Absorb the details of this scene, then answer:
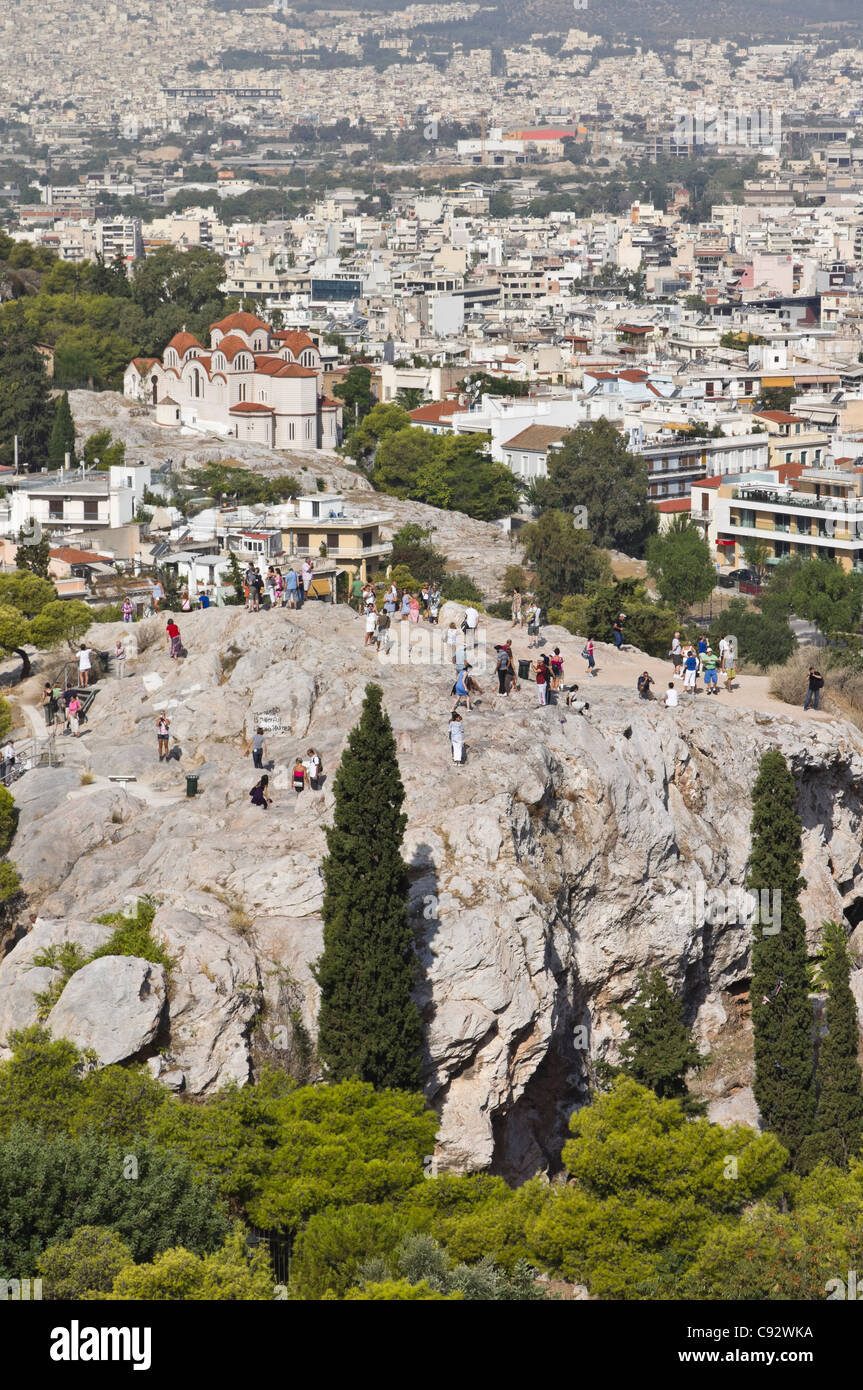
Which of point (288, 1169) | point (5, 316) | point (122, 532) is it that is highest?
point (5, 316)

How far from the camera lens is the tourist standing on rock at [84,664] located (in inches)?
1081

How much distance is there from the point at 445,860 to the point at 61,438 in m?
44.5

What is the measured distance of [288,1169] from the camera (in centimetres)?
1691

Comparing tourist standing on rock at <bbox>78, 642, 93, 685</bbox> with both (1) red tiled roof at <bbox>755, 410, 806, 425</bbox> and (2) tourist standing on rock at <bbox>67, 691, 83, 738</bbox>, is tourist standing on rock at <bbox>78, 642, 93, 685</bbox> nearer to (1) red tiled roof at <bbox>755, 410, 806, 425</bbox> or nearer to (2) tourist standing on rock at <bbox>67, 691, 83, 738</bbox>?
(2) tourist standing on rock at <bbox>67, 691, 83, 738</bbox>

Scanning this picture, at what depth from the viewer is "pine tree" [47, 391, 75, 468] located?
205 ft

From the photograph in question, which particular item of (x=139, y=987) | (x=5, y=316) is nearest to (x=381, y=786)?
(x=139, y=987)

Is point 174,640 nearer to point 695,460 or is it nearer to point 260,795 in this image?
point 260,795

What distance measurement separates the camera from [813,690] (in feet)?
88.5

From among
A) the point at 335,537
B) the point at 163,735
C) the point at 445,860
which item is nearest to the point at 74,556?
the point at 335,537

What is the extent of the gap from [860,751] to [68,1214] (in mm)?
15054

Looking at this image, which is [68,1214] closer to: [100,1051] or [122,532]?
[100,1051]

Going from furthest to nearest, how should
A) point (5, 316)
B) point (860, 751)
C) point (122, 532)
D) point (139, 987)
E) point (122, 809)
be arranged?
point (5, 316) < point (122, 532) < point (860, 751) < point (122, 809) < point (139, 987)

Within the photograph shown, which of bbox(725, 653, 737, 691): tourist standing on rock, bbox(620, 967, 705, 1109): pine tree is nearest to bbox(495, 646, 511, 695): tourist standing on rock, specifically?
bbox(725, 653, 737, 691): tourist standing on rock
